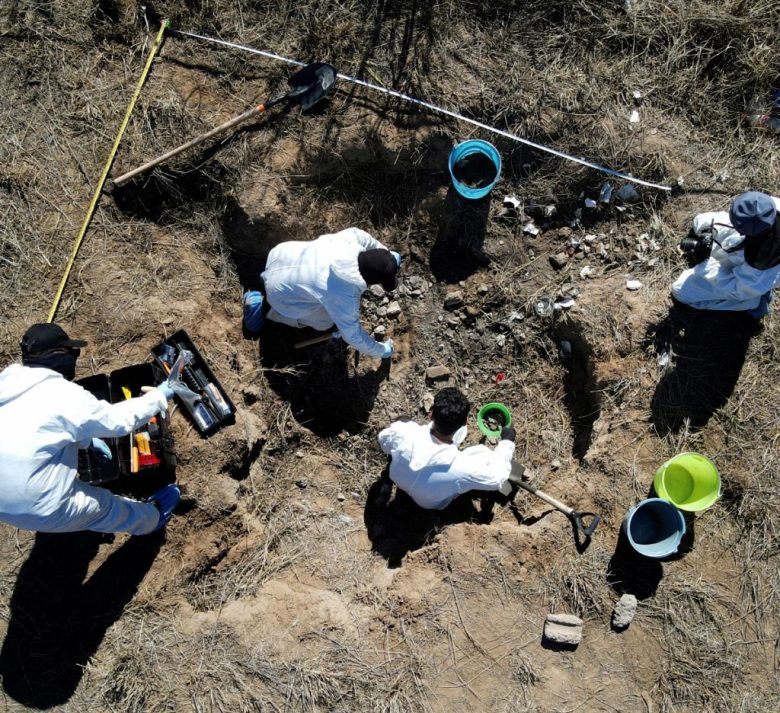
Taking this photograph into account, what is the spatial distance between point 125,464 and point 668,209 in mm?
4586

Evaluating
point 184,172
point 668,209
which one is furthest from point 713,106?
point 184,172

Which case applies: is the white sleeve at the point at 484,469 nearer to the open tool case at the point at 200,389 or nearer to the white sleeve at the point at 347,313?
the white sleeve at the point at 347,313

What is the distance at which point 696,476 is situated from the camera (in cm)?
401

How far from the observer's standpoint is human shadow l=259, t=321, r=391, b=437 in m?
4.57

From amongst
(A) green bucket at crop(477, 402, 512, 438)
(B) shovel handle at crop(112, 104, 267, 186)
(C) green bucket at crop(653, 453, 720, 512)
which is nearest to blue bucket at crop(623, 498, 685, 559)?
(C) green bucket at crop(653, 453, 720, 512)

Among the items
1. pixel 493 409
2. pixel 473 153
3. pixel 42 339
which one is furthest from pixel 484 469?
pixel 42 339

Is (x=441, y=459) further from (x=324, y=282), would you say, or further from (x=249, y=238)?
(x=249, y=238)

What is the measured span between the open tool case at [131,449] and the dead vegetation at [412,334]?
0.62 feet

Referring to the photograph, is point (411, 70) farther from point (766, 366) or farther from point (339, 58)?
point (766, 366)

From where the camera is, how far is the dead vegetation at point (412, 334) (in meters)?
3.86

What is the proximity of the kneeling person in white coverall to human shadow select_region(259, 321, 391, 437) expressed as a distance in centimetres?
73

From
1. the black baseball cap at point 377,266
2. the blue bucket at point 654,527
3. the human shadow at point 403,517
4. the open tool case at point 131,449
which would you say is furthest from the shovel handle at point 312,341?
the blue bucket at point 654,527

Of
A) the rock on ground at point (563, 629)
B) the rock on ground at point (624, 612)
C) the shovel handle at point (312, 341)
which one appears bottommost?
the rock on ground at point (563, 629)

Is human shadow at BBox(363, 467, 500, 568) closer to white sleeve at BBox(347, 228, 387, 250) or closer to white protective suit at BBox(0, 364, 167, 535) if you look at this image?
white sleeve at BBox(347, 228, 387, 250)
